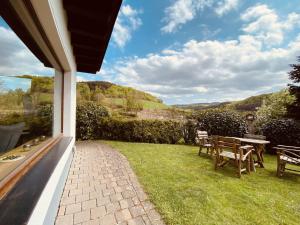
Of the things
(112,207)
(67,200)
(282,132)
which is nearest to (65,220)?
(67,200)

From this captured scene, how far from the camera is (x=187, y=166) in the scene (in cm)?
521

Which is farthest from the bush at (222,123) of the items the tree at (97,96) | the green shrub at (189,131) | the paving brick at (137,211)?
the tree at (97,96)

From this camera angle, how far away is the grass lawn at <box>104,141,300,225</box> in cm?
268

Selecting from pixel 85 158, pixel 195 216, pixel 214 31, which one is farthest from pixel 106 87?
pixel 195 216

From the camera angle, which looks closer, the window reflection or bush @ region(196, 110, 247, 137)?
the window reflection

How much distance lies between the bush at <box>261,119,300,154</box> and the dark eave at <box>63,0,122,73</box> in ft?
25.9

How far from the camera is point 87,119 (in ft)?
29.1

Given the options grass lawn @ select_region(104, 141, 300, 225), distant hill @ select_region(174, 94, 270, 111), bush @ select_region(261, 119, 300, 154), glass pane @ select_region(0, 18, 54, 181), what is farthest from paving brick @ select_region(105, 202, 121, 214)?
distant hill @ select_region(174, 94, 270, 111)

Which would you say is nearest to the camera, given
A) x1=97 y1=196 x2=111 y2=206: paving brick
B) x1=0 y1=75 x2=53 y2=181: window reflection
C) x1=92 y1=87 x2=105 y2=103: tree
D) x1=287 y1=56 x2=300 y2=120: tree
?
x1=0 y1=75 x2=53 y2=181: window reflection

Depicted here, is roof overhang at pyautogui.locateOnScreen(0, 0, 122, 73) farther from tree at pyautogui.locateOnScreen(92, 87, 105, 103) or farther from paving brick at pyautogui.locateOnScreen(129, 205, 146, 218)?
tree at pyautogui.locateOnScreen(92, 87, 105, 103)

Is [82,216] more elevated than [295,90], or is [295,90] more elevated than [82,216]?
[295,90]

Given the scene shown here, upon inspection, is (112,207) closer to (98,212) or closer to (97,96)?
(98,212)

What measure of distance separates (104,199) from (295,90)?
1195cm

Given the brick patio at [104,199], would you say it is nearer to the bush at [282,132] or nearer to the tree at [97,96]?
the bush at [282,132]
